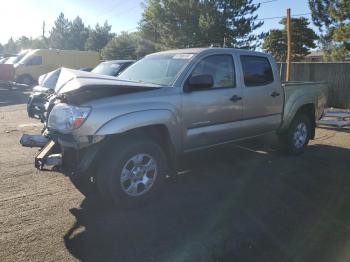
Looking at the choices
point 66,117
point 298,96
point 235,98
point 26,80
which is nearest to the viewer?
point 66,117

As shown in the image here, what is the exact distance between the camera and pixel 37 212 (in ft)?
14.2

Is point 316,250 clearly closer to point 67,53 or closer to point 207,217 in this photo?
point 207,217

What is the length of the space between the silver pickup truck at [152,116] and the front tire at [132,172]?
1 cm

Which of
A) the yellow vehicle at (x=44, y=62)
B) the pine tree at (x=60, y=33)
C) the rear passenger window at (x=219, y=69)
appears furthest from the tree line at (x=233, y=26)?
the pine tree at (x=60, y=33)

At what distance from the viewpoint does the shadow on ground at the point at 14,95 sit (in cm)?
1606

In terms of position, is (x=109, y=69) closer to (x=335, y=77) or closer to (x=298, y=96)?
(x=298, y=96)

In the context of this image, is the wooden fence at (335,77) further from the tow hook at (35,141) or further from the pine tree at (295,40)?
the pine tree at (295,40)

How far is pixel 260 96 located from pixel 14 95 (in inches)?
637

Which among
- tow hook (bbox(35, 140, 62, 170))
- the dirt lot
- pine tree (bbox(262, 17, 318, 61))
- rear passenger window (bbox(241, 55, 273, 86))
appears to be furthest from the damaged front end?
pine tree (bbox(262, 17, 318, 61))

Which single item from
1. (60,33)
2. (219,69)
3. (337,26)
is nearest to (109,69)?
(219,69)

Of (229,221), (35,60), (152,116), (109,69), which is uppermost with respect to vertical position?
(35,60)

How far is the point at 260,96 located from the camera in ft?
19.9

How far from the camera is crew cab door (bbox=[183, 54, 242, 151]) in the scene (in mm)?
4957

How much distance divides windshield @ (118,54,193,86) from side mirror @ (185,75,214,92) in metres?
0.23
